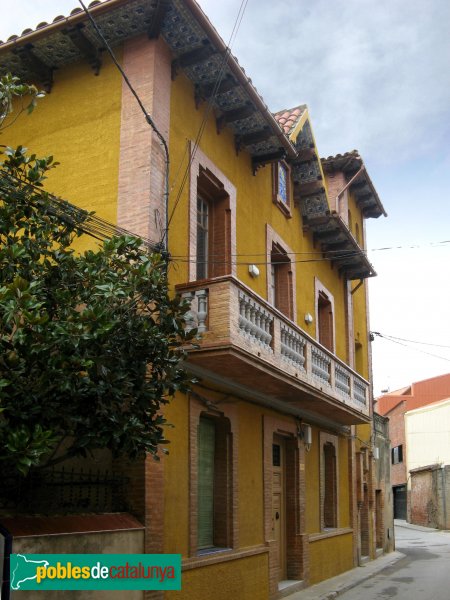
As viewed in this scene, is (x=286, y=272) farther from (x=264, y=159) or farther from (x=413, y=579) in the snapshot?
(x=413, y=579)

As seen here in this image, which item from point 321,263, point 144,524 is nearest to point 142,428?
point 144,524

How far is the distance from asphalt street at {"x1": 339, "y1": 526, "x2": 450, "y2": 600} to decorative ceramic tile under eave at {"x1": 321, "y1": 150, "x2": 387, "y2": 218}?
428 inches

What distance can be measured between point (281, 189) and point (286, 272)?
187 centimetres

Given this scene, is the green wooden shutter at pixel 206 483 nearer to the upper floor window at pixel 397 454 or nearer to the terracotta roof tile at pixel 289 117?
the terracotta roof tile at pixel 289 117

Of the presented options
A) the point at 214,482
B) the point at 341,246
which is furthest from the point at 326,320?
the point at 214,482

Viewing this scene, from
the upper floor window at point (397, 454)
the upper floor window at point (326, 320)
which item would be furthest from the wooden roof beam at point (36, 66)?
the upper floor window at point (397, 454)

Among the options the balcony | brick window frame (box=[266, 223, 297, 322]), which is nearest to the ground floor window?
the balcony

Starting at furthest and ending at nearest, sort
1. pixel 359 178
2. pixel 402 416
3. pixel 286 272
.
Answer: pixel 402 416 → pixel 359 178 → pixel 286 272

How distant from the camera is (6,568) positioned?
6.68 m

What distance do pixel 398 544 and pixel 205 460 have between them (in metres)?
21.8

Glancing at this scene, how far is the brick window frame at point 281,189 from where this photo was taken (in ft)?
51.3

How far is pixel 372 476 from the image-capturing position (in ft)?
74.1

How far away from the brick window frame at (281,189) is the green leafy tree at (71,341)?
26.6ft

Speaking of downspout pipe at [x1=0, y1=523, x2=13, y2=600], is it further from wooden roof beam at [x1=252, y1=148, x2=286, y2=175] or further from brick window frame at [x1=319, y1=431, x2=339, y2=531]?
brick window frame at [x1=319, y1=431, x2=339, y2=531]
